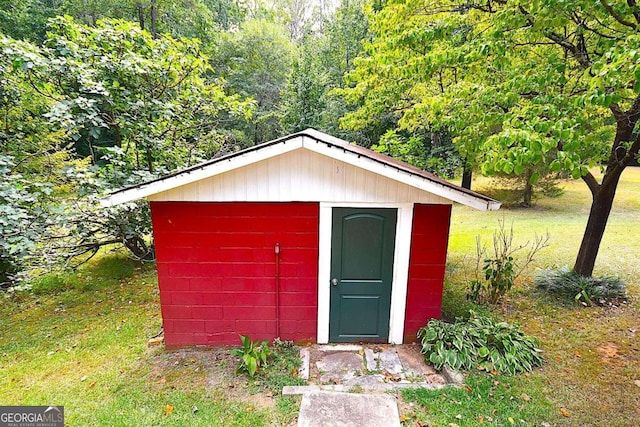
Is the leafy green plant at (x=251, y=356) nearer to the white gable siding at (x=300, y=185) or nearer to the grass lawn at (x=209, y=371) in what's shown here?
the grass lawn at (x=209, y=371)

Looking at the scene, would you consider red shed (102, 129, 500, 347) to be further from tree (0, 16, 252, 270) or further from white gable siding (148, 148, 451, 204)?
tree (0, 16, 252, 270)

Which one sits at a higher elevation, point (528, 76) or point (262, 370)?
point (528, 76)

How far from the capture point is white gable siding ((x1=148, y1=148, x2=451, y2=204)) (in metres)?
4.61

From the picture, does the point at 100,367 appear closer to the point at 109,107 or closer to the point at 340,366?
the point at 340,366

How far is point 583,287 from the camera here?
677cm

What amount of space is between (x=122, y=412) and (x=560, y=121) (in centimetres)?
625

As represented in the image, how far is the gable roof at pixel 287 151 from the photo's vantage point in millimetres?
Result: 4250

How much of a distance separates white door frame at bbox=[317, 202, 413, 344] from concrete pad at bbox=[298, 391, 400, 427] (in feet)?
4.11

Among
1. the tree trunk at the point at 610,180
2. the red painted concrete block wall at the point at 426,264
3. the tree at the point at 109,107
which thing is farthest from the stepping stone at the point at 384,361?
the tree at the point at 109,107

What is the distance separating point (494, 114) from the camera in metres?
5.23

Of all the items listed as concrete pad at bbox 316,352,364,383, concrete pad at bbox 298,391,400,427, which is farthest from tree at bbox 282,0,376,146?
concrete pad at bbox 298,391,400,427

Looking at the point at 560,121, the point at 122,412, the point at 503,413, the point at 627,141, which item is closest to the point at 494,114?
the point at 560,121

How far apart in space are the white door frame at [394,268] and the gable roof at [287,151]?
0.57 meters

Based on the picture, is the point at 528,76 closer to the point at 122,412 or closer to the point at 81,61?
the point at 122,412
